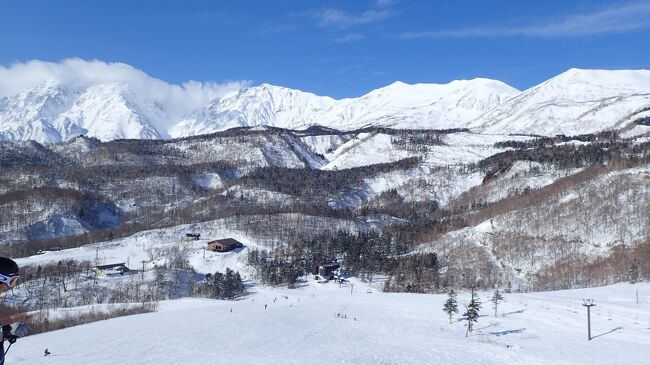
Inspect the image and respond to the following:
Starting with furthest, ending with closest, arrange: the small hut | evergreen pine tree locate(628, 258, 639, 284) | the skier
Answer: the small hut
evergreen pine tree locate(628, 258, 639, 284)
the skier

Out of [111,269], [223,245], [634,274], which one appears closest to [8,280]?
[634,274]

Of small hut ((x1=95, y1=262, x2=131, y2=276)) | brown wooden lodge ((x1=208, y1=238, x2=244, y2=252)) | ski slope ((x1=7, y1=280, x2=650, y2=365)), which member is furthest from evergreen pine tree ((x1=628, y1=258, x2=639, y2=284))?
small hut ((x1=95, y1=262, x2=131, y2=276))

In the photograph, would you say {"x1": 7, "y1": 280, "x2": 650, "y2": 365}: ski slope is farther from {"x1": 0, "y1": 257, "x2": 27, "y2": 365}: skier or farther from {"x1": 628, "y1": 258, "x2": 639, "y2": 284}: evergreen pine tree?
{"x1": 0, "y1": 257, "x2": 27, "y2": 365}: skier

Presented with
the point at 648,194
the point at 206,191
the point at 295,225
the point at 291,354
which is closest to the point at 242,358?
the point at 291,354

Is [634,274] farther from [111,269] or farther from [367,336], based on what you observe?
[111,269]

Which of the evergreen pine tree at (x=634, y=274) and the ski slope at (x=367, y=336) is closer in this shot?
the ski slope at (x=367, y=336)

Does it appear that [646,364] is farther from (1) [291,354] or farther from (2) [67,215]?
(2) [67,215]

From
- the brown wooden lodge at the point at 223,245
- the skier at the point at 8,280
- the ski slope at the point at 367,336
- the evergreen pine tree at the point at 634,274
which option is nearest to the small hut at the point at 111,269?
the brown wooden lodge at the point at 223,245

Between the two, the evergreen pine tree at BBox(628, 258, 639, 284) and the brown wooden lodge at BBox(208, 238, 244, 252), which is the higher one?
the brown wooden lodge at BBox(208, 238, 244, 252)

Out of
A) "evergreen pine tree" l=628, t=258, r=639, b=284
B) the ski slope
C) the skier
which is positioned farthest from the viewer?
"evergreen pine tree" l=628, t=258, r=639, b=284

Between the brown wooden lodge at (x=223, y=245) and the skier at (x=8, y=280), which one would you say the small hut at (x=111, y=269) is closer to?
the brown wooden lodge at (x=223, y=245)
